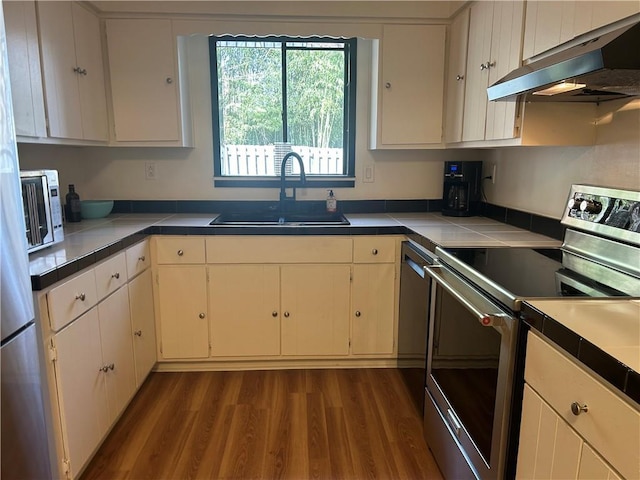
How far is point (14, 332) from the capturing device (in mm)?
1172

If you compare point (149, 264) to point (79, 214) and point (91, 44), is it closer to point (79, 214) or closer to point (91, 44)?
point (79, 214)

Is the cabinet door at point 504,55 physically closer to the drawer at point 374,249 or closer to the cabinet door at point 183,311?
the drawer at point 374,249

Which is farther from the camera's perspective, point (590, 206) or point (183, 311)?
point (183, 311)

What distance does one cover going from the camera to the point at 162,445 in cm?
193

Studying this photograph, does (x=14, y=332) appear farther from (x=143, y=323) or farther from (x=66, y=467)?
(x=143, y=323)

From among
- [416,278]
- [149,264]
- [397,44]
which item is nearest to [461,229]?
[416,278]

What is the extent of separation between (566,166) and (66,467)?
7.66ft

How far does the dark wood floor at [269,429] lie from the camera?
180 cm

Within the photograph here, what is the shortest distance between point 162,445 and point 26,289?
1040mm

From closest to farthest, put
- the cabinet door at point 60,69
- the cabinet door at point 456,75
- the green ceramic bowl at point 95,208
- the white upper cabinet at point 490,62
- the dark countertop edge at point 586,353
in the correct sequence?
the dark countertop edge at point 586,353
the white upper cabinet at point 490,62
the cabinet door at point 60,69
the cabinet door at point 456,75
the green ceramic bowl at point 95,208

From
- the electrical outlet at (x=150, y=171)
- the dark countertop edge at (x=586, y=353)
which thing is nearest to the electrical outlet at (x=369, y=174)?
the electrical outlet at (x=150, y=171)

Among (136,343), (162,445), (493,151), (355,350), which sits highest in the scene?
(493,151)

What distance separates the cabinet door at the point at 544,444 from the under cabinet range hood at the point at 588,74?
2.78ft

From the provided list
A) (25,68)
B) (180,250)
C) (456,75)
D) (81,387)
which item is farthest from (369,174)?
(81,387)
